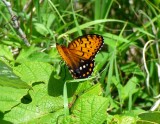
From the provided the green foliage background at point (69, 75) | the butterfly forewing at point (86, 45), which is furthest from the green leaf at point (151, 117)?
the butterfly forewing at point (86, 45)

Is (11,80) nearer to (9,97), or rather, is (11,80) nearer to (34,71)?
(9,97)

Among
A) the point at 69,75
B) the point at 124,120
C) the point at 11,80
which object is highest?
the point at 11,80

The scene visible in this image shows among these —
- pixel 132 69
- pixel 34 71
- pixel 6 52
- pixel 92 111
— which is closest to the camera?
pixel 92 111

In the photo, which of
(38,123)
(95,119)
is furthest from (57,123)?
(95,119)

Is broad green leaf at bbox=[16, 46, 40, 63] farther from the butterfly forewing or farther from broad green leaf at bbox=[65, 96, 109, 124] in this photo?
broad green leaf at bbox=[65, 96, 109, 124]

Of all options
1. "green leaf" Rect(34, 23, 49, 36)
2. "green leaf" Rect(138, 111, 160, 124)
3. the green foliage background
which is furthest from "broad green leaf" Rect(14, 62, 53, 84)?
"green leaf" Rect(34, 23, 49, 36)

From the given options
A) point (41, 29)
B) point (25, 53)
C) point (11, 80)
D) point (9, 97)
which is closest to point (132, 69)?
point (41, 29)

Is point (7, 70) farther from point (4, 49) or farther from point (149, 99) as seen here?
point (149, 99)
